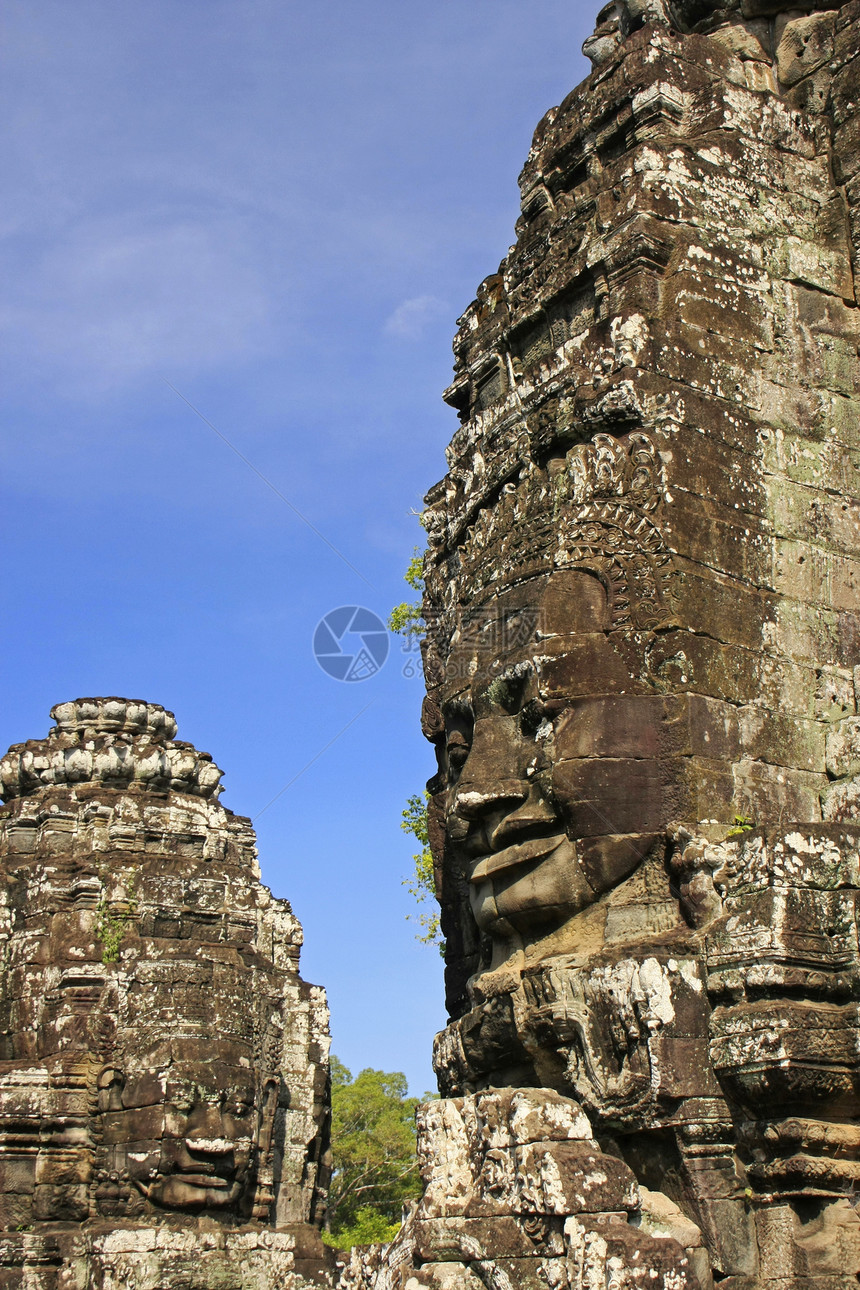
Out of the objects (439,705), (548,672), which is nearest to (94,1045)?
(439,705)

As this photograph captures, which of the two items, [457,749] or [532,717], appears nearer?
[532,717]

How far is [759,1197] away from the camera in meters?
5.40

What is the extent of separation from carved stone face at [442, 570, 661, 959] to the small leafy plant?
202 inches

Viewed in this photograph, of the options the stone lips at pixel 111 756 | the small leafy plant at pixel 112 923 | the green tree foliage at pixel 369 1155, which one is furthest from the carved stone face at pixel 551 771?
the green tree foliage at pixel 369 1155

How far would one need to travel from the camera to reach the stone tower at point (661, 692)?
17.8 ft

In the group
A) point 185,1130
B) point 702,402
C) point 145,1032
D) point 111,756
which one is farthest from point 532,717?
point 111,756

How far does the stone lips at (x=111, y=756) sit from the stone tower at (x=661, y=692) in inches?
178

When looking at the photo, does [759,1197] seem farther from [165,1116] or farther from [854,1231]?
[165,1116]

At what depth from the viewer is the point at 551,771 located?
6.47 metres

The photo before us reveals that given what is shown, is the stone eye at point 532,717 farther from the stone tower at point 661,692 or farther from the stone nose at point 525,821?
the stone nose at point 525,821

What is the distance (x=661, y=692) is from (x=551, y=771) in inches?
25.0

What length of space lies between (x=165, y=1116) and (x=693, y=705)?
6.15 meters

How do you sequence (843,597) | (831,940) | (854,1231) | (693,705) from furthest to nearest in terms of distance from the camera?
(843,597), (693,705), (831,940), (854,1231)

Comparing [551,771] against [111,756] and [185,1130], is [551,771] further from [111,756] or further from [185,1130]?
[111,756]
